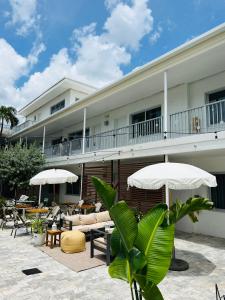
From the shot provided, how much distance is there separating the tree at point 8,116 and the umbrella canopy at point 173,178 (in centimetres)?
2671

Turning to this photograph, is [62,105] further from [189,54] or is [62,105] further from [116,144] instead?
[189,54]

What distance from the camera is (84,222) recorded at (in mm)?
10156

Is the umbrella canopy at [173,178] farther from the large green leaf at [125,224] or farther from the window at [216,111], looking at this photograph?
the window at [216,111]

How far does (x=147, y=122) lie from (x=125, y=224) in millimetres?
12157

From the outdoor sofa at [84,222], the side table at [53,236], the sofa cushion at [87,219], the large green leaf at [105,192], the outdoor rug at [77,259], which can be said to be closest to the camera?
the large green leaf at [105,192]

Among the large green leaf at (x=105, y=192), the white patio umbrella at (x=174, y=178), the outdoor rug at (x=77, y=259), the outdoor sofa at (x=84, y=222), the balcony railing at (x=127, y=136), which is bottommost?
the outdoor rug at (x=77, y=259)

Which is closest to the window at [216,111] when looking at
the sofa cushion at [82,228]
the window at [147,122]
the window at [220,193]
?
the window at [220,193]

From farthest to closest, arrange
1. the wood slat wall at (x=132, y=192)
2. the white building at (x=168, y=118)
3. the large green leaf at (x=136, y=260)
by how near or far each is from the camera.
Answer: the wood slat wall at (x=132, y=192), the white building at (x=168, y=118), the large green leaf at (x=136, y=260)

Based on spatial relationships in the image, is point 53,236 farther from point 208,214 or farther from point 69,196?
point 69,196

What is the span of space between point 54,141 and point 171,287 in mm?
21092

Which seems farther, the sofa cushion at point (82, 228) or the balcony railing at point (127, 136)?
the balcony railing at point (127, 136)

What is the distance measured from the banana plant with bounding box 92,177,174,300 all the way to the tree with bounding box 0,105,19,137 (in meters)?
29.8

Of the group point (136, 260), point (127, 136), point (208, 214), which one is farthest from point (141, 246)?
point (127, 136)

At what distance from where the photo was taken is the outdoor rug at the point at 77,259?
6730 mm
